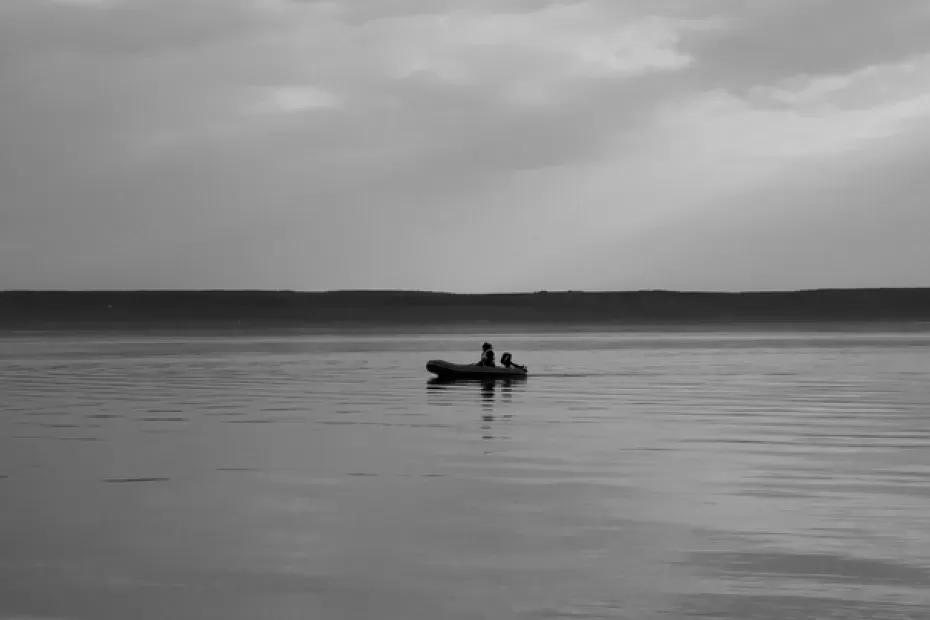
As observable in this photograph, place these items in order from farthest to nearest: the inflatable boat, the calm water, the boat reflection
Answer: the inflatable boat < the boat reflection < the calm water

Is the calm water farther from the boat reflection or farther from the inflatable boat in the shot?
the inflatable boat

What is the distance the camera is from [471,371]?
169 ft

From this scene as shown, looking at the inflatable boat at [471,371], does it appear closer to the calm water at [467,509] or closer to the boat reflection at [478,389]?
the boat reflection at [478,389]

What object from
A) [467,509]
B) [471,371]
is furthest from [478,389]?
[467,509]

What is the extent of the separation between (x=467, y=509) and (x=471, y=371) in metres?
33.6

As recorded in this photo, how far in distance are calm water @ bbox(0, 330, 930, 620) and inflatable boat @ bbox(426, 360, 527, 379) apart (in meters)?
12.0

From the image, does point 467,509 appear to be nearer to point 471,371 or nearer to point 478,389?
point 478,389

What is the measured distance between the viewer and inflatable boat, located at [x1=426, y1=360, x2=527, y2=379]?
51.1 meters

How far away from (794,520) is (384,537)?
5.26m

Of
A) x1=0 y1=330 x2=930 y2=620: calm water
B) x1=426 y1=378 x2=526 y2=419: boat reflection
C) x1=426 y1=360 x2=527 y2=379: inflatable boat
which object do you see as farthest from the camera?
x1=426 y1=360 x2=527 y2=379: inflatable boat

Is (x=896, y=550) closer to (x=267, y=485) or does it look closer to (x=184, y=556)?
(x=184, y=556)

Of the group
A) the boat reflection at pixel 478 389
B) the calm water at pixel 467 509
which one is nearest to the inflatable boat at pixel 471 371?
the boat reflection at pixel 478 389

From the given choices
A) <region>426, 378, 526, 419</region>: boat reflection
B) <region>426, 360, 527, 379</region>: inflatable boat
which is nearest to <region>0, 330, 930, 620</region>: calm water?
<region>426, 378, 526, 419</region>: boat reflection

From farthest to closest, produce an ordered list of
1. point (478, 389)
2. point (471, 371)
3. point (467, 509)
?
1. point (471, 371)
2. point (478, 389)
3. point (467, 509)
